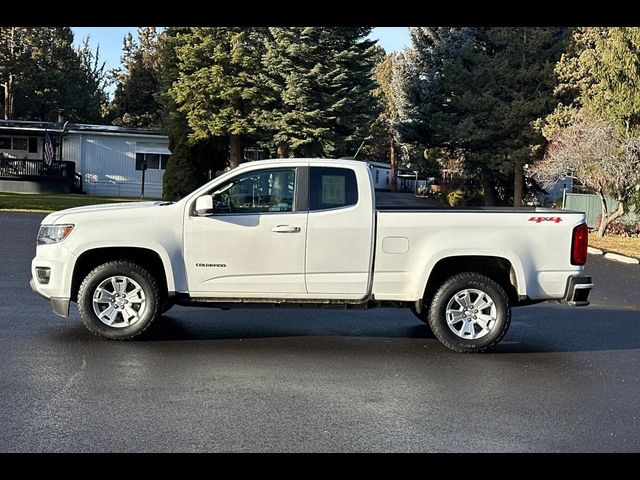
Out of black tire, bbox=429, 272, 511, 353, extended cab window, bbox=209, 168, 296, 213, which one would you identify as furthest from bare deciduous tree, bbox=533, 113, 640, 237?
extended cab window, bbox=209, 168, 296, 213

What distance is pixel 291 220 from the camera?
802 centimetres

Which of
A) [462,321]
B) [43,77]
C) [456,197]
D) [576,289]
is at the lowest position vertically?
[462,321]

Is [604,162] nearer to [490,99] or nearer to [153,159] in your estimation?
[490,99]

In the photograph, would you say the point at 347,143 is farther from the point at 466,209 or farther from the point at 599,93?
the point at 466,209

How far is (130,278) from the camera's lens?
806 centimetres

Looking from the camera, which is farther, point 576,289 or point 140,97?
point 140,97

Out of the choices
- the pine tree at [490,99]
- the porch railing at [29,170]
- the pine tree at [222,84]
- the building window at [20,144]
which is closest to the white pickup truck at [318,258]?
the pine tree at [222,84]

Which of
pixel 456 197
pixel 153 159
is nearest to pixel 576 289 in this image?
pixel 456 197

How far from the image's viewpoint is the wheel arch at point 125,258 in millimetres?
8180

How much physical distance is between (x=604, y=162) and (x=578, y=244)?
1758 centimetres

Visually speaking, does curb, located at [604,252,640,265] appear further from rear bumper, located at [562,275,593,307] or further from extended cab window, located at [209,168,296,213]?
extended cab window, located at [209,168,296,213]

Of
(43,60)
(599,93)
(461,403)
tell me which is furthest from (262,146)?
(43,60)

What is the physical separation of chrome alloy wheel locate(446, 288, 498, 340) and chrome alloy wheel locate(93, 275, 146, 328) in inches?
131
